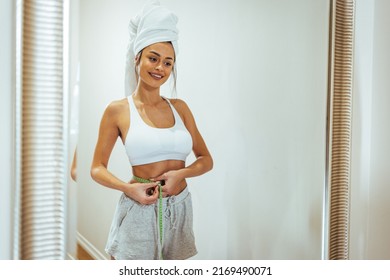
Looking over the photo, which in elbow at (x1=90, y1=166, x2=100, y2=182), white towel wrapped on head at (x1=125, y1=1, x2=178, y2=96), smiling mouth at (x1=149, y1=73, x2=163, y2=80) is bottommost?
elbow at (x1=90, y1=166, x2=100, y2=182)

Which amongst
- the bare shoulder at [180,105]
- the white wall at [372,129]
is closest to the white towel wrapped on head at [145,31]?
the bare shoulder at [180,105]

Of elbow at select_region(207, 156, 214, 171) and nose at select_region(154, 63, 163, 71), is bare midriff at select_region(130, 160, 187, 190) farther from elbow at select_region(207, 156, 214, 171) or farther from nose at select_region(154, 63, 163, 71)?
nose at select_region(154, 63, 163, 71)

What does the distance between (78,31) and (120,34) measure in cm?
10

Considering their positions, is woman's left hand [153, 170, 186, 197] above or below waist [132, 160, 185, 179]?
below

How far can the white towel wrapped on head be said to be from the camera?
0.88 m

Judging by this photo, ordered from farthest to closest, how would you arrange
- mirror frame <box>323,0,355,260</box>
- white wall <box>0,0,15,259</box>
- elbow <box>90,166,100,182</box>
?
mirror frame <box>323,0,355,260</box>
elbow <box>90,166,100,182</box>
white wall <box>0,0,15,259</box>

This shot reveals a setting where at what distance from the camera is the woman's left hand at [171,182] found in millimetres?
918

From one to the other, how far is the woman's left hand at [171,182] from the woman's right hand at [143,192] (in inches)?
0.8

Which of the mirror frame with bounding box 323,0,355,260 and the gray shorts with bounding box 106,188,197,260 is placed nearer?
the gray shorts with bounding box 106,188,197,260

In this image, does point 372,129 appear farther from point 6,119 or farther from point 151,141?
point 6,119

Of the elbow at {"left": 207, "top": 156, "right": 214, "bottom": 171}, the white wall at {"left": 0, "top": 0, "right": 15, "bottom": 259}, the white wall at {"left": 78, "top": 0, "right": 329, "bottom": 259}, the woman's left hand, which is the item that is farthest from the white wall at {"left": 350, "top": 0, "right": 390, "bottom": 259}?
the white wall at {"left": 0, "top": 0, "right": 15, "bottom": 259}
